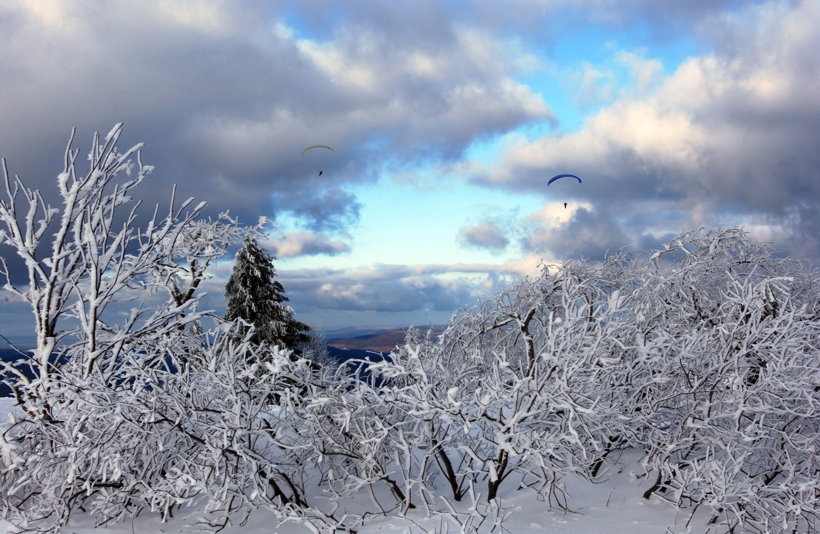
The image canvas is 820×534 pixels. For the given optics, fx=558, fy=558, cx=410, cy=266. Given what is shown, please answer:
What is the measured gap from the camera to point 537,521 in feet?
21.3

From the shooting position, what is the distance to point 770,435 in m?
7.17

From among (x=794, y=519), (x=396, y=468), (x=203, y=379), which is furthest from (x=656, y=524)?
(x=203, y=379)

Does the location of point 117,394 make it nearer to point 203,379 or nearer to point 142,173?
point 203,379

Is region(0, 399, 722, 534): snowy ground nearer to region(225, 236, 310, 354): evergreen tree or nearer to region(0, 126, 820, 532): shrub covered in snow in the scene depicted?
region(0, 126, 820, 532): shrub covered in snow

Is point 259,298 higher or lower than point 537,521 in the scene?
higher

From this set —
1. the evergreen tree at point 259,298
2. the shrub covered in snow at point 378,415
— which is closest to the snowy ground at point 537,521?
the shrub covered in snow at point 378,415

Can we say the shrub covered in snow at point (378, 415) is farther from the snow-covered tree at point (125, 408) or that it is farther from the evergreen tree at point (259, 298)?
the evergreen tree at point (259, 298)

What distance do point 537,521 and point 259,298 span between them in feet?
54.1

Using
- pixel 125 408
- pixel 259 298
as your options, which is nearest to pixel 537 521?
pixel 125 408

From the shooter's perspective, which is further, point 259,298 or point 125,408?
point 259,298

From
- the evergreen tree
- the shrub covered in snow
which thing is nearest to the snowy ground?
the shrub covered in snow

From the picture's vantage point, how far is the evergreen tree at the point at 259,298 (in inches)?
819

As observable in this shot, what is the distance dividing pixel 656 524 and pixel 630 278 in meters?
5.20

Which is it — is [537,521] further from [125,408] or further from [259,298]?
[259,298]
